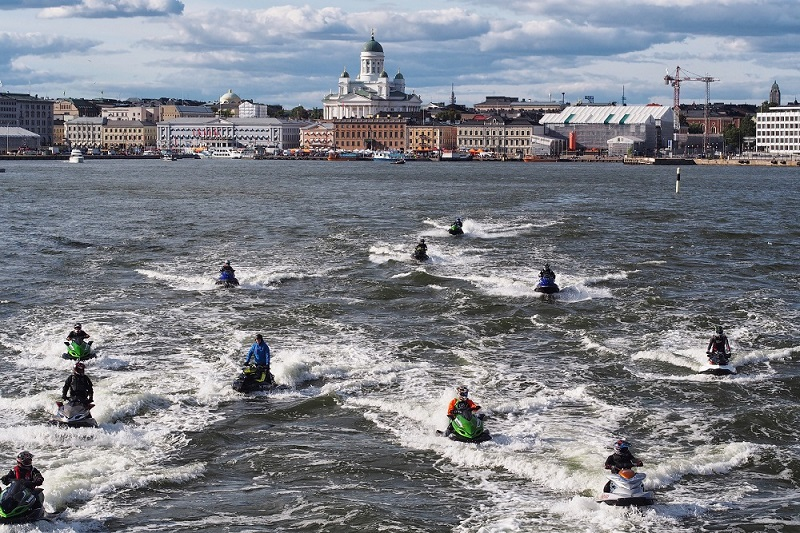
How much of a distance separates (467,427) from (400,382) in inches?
205

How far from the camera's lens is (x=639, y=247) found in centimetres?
5797

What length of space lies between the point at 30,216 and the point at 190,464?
60.3m

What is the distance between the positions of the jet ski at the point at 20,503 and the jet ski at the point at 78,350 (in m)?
10.6

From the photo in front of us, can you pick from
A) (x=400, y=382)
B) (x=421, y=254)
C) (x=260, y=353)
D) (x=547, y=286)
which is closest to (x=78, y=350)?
(x=260, y=353)

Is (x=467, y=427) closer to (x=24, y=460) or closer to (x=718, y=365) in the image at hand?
(x=24, y=460)

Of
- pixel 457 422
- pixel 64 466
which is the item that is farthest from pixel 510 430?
pixel 64 466

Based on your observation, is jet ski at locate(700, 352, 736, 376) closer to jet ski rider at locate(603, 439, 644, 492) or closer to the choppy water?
the choppy water

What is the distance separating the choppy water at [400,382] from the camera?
19.1m

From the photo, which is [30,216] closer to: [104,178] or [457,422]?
[457,422]

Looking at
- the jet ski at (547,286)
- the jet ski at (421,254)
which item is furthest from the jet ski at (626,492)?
the jet ski at (421,254)

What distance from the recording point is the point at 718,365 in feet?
91.6

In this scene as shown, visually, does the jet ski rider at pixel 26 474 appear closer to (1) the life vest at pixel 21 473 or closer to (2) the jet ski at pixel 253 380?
(1) the life vest at pixel 21 473

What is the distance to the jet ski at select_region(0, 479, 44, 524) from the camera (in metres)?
17.5

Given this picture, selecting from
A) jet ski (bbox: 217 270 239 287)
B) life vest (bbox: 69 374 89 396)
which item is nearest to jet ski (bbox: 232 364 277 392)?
life vest (bbox: 69 374 89 396)
